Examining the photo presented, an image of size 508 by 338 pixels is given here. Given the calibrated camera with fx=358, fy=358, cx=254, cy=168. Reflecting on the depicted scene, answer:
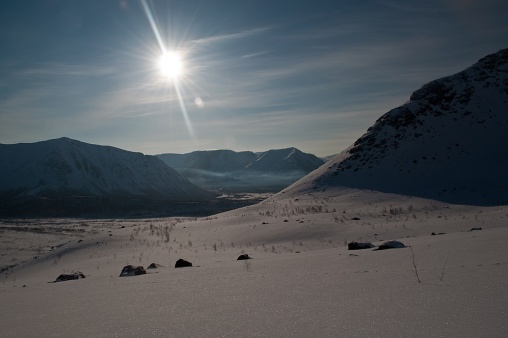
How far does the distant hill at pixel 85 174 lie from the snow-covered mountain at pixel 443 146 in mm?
95651

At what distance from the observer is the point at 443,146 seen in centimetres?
4400

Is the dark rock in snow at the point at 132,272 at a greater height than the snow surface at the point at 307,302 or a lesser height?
lesser

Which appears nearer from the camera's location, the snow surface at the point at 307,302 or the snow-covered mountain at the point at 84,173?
the snow surface at the point at 307,302

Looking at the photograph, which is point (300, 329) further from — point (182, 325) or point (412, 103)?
point (412, 103)

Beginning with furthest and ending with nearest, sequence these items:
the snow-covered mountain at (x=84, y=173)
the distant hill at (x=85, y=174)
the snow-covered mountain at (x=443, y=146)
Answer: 1. the snow-covered mountain at (x=84, y=173)
2. the distant hill at (x=85, y=174)
3. the snow-covered mountain at (x=443, y=146)

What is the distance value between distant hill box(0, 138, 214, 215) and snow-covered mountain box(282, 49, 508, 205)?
95.7 meters

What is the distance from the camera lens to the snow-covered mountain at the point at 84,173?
140 metres

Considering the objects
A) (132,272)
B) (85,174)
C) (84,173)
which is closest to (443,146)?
(132,272)

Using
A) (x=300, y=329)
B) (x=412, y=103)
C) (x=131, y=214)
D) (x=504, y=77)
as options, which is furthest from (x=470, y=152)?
(x=131, y=214)

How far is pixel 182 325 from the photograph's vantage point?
3.44 metres

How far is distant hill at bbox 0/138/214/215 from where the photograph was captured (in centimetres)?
13988

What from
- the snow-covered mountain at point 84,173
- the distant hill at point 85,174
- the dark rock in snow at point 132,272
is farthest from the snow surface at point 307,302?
the snow-covered mountain at point 84,173

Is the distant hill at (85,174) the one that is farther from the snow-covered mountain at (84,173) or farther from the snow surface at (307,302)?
the snow surface at (307,302)

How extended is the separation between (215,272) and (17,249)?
96.0ft
